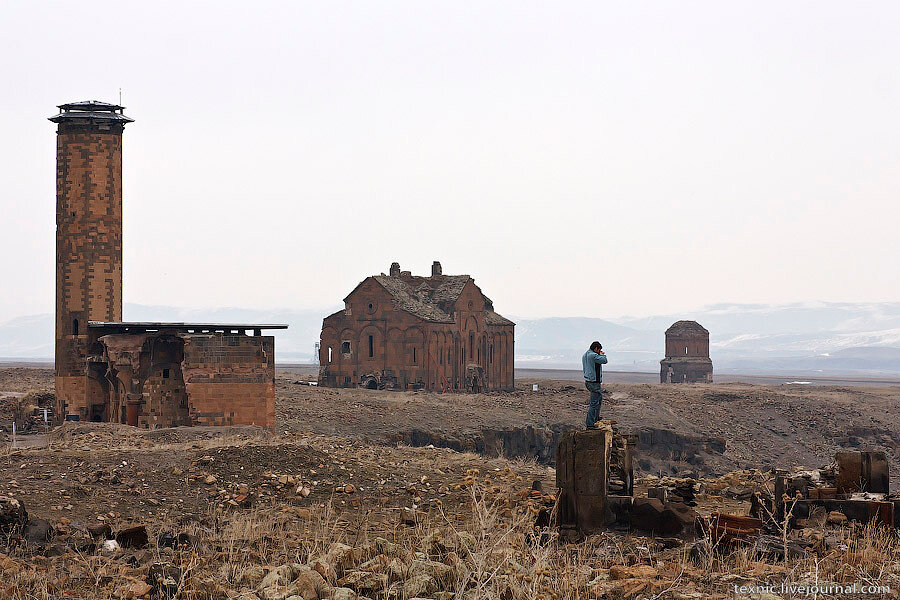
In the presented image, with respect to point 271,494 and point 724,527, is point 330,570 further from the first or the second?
point 271,494

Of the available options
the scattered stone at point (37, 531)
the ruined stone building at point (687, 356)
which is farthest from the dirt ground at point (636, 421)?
the scattered stone at point (37, 531)

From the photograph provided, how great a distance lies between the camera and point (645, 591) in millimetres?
8820

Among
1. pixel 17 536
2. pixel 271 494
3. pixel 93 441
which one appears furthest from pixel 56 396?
pixel 17 536

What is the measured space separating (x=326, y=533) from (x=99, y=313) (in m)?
25.7

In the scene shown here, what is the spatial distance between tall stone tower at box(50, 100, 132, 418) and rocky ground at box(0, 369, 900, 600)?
7.59m

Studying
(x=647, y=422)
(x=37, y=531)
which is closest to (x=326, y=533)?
(x=37, y=531)

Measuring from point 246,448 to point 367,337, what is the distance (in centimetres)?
3545

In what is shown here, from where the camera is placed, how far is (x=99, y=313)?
3453 centimetres

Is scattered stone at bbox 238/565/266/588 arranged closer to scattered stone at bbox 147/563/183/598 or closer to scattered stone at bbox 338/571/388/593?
scattered stone at bbox 147/563/183/598

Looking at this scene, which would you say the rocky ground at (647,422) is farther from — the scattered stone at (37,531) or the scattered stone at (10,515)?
the scattered stone at (10,515)

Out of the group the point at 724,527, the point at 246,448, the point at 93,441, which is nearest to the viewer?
the point at 724,527

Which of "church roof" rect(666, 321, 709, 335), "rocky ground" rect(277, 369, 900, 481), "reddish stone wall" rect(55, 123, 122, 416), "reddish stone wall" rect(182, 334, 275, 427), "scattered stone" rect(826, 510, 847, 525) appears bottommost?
"rocky ground" rect(277, 369, 900, 481)

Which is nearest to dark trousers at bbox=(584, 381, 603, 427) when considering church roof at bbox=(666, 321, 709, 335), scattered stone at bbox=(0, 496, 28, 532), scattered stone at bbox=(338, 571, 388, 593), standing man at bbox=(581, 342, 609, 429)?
standing man at bbox=(581, 342, 609, 429)

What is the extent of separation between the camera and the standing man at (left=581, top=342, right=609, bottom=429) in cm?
1577
